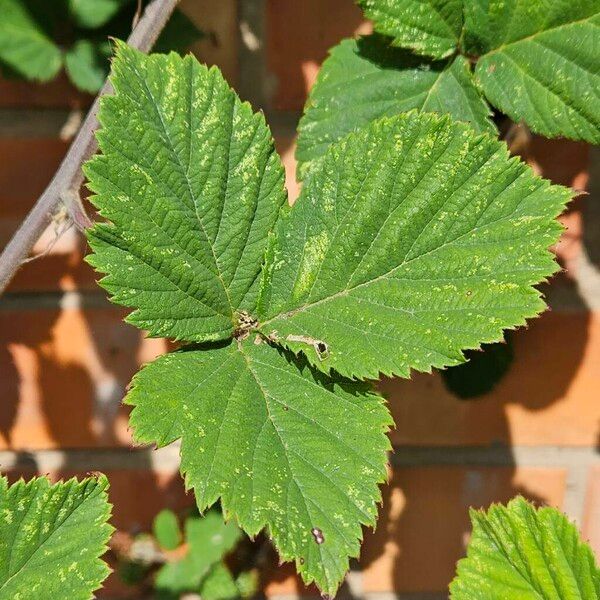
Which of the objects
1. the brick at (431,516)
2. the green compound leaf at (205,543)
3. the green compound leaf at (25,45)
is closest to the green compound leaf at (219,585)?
the green compound leaf at (205,543)

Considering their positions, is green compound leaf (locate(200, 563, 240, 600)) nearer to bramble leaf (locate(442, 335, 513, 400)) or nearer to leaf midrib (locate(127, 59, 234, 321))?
bramble leaf (locate(442, 335, 513, 400))

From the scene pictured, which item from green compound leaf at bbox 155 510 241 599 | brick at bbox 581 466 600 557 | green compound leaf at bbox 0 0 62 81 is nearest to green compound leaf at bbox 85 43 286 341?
green compound leaf at bbox 0 0 62 81

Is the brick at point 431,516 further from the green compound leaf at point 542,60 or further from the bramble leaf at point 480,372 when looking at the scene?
the green compound leaf at point 542,60

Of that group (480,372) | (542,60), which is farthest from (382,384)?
(542,60)

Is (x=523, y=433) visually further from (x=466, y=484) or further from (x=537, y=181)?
(x=537, y=181)

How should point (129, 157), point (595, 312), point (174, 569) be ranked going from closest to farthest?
point (129, 157)
point (595, 312)
point (174, 569)

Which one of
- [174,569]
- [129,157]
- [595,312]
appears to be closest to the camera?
[129,157]

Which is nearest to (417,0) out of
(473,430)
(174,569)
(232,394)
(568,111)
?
(568,111)
